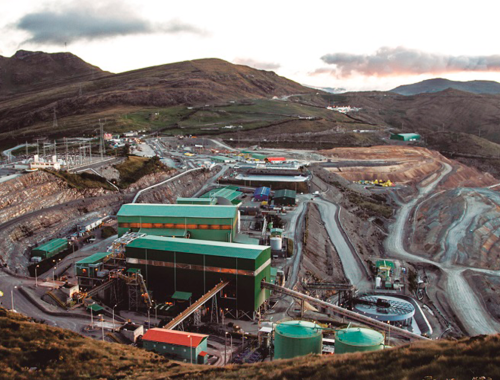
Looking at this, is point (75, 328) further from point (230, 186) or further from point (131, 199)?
point (230, 186)

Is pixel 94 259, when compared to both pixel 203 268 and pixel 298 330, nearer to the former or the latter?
pixel 203 268

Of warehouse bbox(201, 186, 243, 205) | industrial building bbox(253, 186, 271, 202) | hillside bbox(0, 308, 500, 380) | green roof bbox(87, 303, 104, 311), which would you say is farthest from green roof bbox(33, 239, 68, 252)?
industrial building bbox(253, 186, 271, 202)

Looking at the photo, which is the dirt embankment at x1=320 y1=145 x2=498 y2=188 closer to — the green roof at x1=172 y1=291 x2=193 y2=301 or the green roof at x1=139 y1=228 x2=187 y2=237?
the green roof at x1=139 y1=228 x2=187 y2=237

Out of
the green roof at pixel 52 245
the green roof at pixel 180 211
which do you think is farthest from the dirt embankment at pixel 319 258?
the green roof at pixel 52 245

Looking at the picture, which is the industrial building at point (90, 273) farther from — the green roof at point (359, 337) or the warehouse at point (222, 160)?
the warehouse at point (222, 160)

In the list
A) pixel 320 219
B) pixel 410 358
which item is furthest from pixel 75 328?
pixel 320 219

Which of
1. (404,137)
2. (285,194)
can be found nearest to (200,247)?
(285,194)
